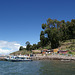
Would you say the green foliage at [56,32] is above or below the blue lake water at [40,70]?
above

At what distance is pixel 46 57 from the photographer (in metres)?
73.1

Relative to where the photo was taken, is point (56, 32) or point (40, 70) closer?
point (40, 70)

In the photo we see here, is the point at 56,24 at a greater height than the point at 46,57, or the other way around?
the point at 56,24

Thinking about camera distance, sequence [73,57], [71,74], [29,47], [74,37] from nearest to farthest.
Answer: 1. [71,74]
2. [73,57]
3. [74,37]
4. [29,47]

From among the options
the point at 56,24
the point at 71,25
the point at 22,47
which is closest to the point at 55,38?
the point at 56,24

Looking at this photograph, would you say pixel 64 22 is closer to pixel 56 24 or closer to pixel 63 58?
pixel 56 24

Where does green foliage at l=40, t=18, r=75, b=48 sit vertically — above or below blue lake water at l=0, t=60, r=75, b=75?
above

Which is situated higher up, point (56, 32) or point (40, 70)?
point (56, 32)

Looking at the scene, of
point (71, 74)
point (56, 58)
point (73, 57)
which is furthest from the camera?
point (56, 58)

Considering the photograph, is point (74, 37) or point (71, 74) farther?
point (74, 37)

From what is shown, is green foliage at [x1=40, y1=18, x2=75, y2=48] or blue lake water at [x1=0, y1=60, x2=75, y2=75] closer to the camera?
blue lake water at [x1=0, y1=60, x2=75, y2=75]

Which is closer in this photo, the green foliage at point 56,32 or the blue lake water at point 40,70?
the blue lake water at point 40,70

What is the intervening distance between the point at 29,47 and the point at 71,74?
4104 inches

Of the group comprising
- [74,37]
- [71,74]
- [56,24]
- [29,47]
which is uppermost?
[56,24]
